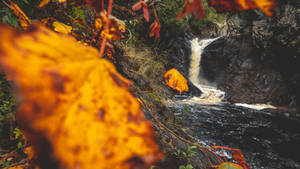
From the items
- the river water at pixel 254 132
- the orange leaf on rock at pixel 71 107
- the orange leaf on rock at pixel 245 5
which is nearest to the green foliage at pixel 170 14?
the river water at pixel 254 132

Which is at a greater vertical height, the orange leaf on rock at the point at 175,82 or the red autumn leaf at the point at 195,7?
the red autumn leaf at the point at 195,7

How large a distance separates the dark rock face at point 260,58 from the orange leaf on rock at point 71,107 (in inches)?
228

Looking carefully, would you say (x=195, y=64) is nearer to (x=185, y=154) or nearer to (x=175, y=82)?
(x=175, y=82)

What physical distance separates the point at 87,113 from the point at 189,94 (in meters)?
4.47

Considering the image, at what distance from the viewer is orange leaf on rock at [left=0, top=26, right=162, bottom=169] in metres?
0.15

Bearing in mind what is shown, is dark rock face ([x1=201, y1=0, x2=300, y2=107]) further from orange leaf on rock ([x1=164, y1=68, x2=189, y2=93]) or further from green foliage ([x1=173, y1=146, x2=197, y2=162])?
green foliage ([x1=173, y1=146, x2=197, y2=162])

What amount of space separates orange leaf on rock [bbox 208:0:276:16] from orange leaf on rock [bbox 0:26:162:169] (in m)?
0.26

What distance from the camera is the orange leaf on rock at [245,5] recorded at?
268 mm

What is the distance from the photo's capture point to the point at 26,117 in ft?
0.45

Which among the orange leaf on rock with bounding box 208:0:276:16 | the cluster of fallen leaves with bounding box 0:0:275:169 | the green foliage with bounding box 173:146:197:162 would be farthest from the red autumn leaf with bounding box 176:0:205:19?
the green foliage with bounding box 173:146:197:162

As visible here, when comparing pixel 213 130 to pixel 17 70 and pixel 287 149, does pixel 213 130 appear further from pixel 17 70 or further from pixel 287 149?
pixel 17 70

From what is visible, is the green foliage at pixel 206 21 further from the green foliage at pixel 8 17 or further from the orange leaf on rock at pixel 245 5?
the orange leaf on rock at pixel 245 5

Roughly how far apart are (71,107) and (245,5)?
350mm

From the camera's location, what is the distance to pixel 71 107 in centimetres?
18
